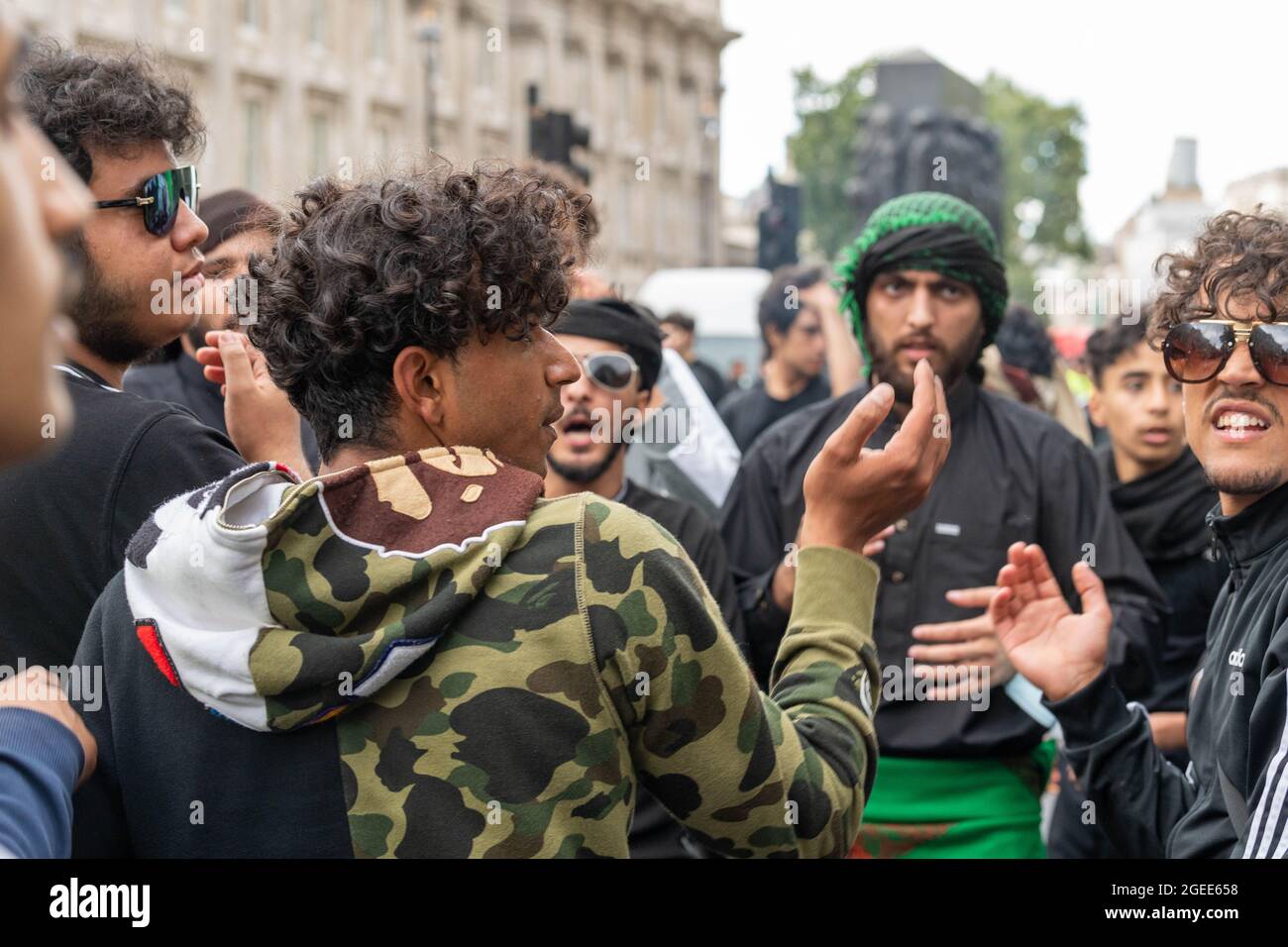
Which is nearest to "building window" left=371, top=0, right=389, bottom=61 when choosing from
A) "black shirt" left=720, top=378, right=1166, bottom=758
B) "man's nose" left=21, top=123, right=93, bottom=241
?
"black shirt" left=720, top=378, right=1166, bottom=758

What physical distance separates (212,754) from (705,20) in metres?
57.6

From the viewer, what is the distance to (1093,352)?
19.7 ft

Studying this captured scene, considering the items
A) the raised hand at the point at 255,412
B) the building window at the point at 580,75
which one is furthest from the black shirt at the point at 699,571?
the building window at the point at 580,75

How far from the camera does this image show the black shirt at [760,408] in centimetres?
921

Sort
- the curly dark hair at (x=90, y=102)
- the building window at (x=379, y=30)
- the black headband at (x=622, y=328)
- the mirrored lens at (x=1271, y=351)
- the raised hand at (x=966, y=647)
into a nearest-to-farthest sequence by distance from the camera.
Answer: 1. the curly dark hair at (x=90, y=102)
2. the mirrored lens at (x=1271, y=351)
3. the raised hand at (x=966, y=647)
4. the black headband at (x=622, y=328)
5. the building window at (x=379, y=30)

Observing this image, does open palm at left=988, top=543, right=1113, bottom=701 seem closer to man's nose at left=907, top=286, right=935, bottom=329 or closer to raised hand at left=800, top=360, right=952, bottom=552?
raised hand at left=800, top=360, right=952, bottom=552

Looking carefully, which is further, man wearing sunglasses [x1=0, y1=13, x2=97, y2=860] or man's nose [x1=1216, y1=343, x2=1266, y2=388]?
man's nose [x1=1216, y1=343, x2=1266, y2=388]

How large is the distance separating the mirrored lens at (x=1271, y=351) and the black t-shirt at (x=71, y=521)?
192 centimetres

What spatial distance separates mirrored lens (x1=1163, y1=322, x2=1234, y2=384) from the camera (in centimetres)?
308

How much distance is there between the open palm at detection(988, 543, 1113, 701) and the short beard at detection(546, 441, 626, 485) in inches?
61.8

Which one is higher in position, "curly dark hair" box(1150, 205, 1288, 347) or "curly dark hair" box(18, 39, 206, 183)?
"curly dark hair" box(18, 39, 206, 183)

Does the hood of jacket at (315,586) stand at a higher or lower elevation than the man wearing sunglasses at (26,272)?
lower

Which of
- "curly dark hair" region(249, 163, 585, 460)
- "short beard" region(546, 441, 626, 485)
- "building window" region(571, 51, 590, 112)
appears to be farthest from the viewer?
"building window" region(571, 51, 590, 112)

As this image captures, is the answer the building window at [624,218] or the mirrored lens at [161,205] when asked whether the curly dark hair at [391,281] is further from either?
the building window at [624,218]
